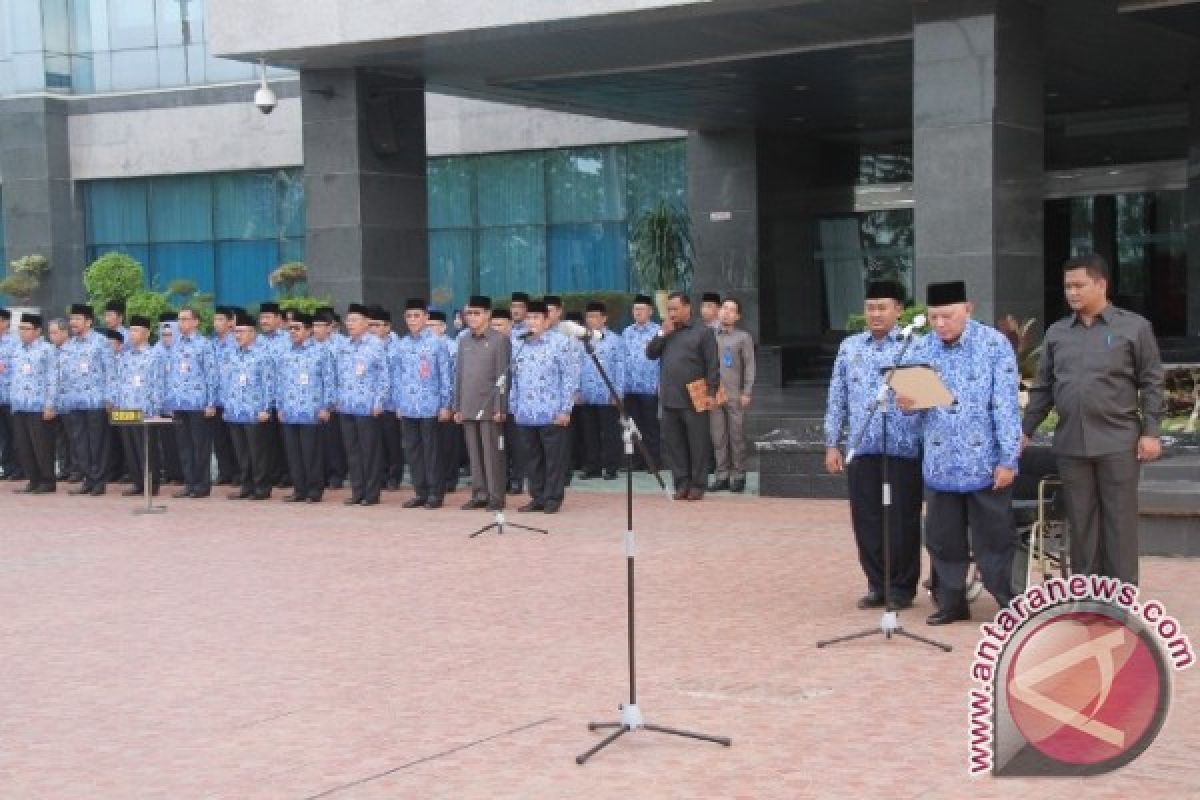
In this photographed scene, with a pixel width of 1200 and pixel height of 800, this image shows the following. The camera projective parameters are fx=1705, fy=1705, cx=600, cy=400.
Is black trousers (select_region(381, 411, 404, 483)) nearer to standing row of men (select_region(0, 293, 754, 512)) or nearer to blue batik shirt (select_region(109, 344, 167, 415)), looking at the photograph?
standing row of men (select_region(0, 293, 754, 512))

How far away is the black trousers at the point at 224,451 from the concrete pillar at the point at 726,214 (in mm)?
12189

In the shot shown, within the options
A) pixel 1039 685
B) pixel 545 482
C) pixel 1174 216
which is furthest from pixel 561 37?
pixel 1039 685

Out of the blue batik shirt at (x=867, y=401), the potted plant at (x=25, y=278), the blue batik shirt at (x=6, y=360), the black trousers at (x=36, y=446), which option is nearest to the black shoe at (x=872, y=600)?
the blue batik shirt at (x=867, y=401)

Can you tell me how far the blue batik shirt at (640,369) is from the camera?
1911 centimetres

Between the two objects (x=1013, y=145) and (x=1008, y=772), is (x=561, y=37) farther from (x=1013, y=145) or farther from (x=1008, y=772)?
(x=1008, y=772)

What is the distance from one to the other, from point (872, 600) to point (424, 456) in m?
7.49

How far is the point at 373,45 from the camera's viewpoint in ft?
65.6

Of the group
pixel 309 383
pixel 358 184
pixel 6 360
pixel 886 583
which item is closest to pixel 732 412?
pixel 309 383

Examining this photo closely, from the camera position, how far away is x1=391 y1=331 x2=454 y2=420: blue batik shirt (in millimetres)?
17031

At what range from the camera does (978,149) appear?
17.3m

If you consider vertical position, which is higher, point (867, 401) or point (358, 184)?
point (358, 184)

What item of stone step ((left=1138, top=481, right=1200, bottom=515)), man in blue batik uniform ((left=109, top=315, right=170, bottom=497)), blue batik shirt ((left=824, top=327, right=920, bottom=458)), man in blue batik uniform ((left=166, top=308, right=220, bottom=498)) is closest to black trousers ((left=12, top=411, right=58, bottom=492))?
man in blue batik uniform ((left=109, top=315, right=170, bottom=497))

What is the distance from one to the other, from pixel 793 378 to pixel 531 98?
6.22 metres

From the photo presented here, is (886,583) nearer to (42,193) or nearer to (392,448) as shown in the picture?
(392,448)
